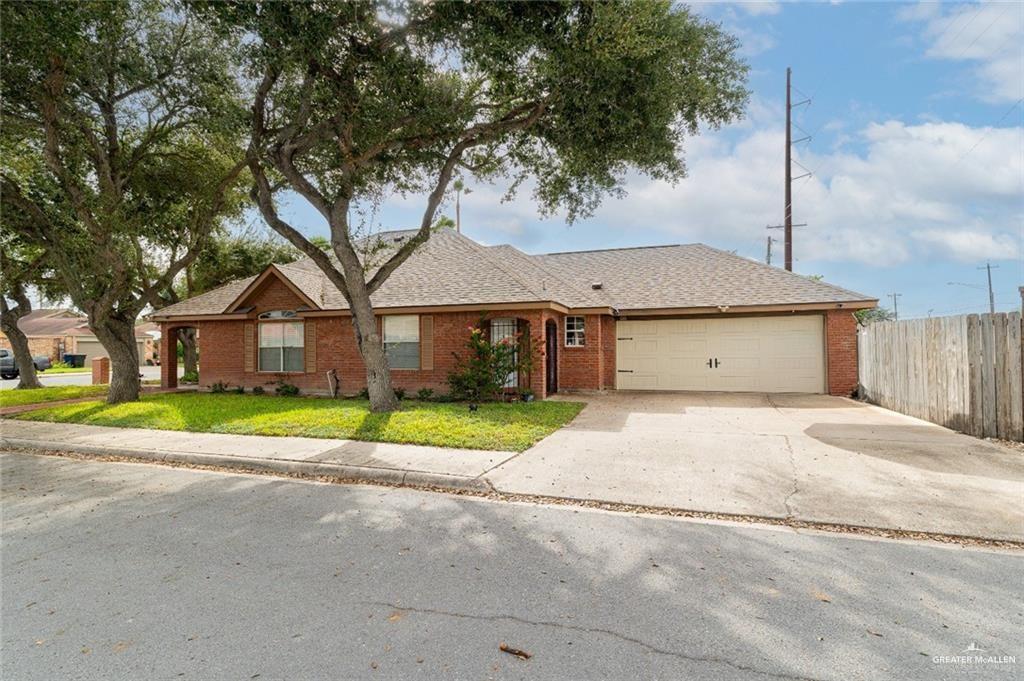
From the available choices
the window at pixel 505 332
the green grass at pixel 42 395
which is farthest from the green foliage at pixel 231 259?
the window at pixel 505 332

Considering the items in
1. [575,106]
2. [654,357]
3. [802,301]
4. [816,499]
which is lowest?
[816,499]

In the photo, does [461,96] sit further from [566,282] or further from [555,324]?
[566,282]

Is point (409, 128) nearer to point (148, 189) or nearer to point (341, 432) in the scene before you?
point (341, 432)

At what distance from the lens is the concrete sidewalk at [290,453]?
22.4ft

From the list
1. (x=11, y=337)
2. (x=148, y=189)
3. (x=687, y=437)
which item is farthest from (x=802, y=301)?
(x=11, y=337)

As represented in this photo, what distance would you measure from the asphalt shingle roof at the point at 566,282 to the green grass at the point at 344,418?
3.36m

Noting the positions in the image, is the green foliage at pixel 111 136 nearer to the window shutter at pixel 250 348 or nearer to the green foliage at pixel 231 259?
the window shutter at pixel 250 348

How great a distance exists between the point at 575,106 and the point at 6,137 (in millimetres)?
13284

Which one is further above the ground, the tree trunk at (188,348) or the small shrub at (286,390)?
the tree trunk at (188,348)

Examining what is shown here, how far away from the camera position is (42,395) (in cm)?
1691

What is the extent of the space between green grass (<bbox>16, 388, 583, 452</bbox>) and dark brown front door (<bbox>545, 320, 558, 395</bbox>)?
2.80 m

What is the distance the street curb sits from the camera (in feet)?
21.4

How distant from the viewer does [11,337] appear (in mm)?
20891

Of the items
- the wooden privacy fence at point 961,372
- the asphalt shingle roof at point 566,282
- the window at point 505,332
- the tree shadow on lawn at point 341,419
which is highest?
the asphalt shingle roof at point 566,282
